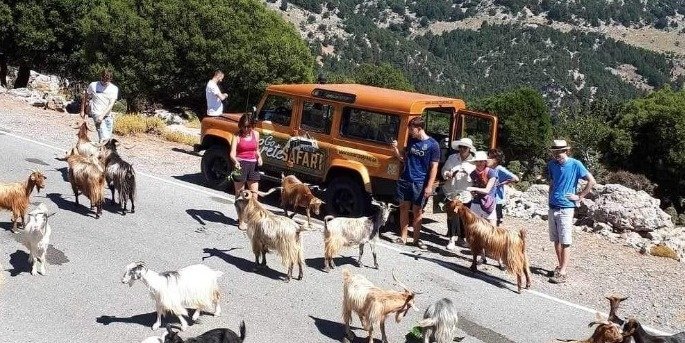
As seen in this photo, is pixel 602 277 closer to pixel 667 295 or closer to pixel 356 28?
pixel 667 295

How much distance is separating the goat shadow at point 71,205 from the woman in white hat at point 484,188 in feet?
18.5

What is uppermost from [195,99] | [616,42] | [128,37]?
[616,42]

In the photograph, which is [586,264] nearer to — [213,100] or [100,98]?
[213,100]

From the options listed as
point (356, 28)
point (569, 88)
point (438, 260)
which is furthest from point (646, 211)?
point (356, 28)

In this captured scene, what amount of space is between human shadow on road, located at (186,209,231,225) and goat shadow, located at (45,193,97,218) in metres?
1.40

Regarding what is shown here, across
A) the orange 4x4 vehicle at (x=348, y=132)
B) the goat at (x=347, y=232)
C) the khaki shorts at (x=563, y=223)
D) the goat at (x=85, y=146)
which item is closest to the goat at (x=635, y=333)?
the khaki shorts at (x=563, y=223)

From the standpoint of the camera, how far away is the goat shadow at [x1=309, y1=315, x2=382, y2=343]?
7.04 meters

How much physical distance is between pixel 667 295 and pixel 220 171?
776cm

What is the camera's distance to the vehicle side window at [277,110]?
38.7ft

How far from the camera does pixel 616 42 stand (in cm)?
19100

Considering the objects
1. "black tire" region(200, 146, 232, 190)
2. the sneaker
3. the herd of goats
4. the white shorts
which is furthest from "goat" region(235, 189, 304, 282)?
"black tire" region(200, 146, 232, 190)

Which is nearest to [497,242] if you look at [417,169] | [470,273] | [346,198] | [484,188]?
[470,273]

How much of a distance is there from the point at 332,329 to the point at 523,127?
146 feet

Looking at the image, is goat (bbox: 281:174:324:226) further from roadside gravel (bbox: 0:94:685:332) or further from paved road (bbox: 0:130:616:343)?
roadside gravel (bbox: 0:94:685:332)
